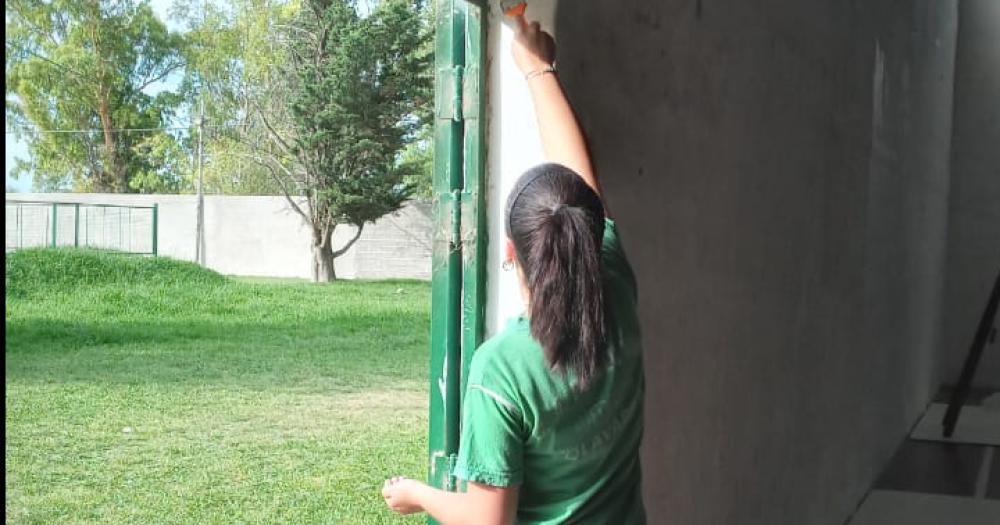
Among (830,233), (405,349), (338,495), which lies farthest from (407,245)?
(830,233)

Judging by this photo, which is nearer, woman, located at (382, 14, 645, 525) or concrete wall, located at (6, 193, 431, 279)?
woman, located at (382, 14, 645, 525)

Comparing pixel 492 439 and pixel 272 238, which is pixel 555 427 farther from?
pixel 272 238

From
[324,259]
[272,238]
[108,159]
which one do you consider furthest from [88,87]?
[324,259]

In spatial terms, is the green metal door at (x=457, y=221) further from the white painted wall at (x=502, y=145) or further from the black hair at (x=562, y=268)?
the black hair at (x=562, y=268)

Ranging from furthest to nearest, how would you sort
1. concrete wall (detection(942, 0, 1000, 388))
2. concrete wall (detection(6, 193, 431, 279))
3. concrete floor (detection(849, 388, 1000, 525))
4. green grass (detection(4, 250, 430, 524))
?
concrete wall (detection(6, 193, 431, 279)) < concrete wall (detection(942, 0, 1000, 388)) < green grass (detection(4, 250, 430, 524)) < concrete floor (detection(849, 388, 1000, 525))

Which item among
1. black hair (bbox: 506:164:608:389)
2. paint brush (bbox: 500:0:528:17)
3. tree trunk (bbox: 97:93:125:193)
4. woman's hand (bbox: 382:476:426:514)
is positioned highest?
tree trunk (bbox: 97:93:125:193)

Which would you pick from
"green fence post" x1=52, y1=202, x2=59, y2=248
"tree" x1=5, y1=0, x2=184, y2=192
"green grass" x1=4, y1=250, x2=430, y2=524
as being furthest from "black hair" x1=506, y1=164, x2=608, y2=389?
"tree" x1=5, y1=0, x2=184, y2=192

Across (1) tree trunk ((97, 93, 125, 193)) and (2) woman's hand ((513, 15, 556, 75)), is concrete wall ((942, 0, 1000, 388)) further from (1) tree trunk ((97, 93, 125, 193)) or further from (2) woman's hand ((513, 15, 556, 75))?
(1) tree trunk ((97, 93, 125, 193))

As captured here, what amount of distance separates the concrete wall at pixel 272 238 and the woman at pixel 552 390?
9.25 metres

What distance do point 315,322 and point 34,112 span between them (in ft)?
10.8

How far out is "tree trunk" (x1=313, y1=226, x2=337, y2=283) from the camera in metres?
11.0

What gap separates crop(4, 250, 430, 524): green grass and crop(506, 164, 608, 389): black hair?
5.54 metres

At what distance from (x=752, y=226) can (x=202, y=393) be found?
6.95 m

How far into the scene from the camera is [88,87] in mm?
10359
